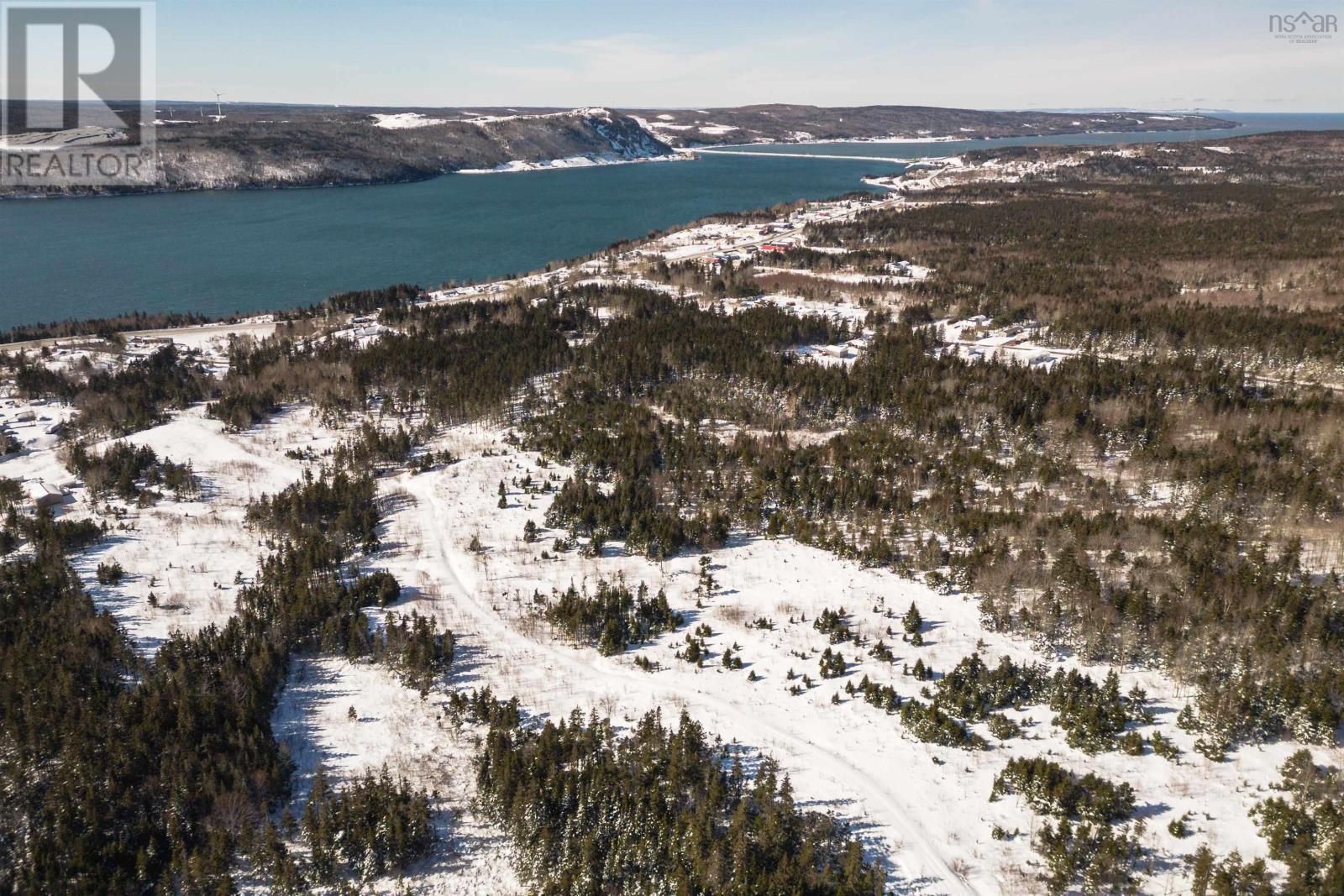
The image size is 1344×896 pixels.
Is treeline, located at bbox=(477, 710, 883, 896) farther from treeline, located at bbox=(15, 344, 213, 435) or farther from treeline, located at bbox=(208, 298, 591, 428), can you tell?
treeline, located at bbox=(15, 344, 213, 435)

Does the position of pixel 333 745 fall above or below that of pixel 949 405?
below

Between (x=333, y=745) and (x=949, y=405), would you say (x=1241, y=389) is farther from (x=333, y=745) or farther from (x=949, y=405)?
(x=333, y=745)

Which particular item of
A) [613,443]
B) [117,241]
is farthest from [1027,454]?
[117,241]

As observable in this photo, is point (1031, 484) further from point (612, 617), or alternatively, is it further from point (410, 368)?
point (410, 368)

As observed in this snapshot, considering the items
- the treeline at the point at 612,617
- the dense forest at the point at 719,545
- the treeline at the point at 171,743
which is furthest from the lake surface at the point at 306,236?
the treeline at the point at 612,617

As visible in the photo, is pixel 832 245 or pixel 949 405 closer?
pixel 949 405

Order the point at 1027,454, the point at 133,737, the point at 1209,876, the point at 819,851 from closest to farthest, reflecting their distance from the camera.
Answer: the point at 1209,876 < the point at 819,851 < the point at 133,737 < the point at 1027,454

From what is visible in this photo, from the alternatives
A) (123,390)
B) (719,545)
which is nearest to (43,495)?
(123,390)
